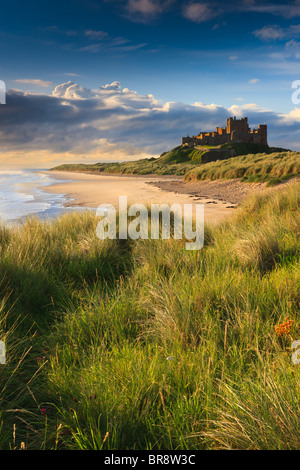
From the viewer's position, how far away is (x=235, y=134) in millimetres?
94312

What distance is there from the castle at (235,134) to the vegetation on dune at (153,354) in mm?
94904

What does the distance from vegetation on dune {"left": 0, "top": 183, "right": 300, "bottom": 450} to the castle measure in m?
94.9

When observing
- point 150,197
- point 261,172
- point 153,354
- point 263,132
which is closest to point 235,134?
point 263,132

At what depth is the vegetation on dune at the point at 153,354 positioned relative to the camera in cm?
184

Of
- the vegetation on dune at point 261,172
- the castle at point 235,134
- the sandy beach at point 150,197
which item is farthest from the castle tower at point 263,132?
the sandy beach at point 150,197

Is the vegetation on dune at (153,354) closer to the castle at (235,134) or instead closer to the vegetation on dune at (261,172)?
the vegetation on dune at (261,172)

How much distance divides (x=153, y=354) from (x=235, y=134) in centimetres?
9999

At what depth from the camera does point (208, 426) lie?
72.6 inches

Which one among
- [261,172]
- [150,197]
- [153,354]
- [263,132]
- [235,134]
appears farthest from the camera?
[263,132]

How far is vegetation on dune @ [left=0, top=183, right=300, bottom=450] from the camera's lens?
1.84 meters

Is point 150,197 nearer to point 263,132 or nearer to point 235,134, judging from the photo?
point 235,134
